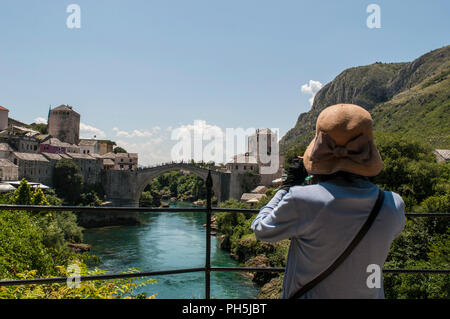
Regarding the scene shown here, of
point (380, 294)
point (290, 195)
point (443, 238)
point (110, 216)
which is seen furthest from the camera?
point (110, 216)

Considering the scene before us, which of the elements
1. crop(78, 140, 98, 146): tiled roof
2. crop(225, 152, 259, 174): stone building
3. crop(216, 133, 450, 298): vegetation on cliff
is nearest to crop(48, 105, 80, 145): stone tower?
crop(78, 140, 98, 146): tiled roof

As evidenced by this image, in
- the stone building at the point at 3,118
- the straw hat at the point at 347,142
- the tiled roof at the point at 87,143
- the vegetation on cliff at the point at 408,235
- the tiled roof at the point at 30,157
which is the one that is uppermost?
the stone building at the point at 3,118

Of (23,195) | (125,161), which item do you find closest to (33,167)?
(23,195)

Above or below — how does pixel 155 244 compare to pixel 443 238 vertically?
below

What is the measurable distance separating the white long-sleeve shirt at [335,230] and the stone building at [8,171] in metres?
33.5

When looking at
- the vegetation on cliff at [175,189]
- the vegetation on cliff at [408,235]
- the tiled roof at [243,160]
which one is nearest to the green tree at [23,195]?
the vegetation on cliff at [408,235]

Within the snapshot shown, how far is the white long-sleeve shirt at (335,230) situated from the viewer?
1278 millimetres

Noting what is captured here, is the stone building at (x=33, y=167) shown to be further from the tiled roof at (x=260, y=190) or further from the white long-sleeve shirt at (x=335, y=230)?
the white long-sleeve shirt at (x=335, y=230)

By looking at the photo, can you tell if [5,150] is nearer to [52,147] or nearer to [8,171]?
[8,171]

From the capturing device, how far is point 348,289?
1.31 m

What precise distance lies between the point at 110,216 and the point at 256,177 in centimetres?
1621

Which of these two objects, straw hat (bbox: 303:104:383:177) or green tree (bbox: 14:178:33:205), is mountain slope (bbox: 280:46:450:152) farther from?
straw hat (bbox: 303:104:383:177)

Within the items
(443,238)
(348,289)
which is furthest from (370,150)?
(443,238)
